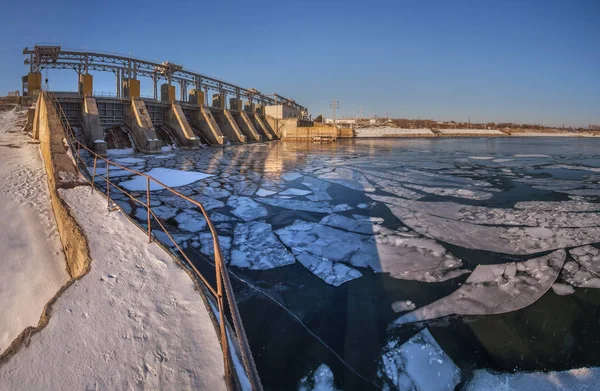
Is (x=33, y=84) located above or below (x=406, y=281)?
above

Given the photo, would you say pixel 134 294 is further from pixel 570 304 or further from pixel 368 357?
pixel 570 304

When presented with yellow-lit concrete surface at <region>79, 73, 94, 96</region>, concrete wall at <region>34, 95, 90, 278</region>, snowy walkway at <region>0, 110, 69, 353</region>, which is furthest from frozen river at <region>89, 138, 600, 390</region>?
yellow-lit concrete surface at <region>79, 73, 94, 96</region>

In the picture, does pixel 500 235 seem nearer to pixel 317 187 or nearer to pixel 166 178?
pixel 317 187

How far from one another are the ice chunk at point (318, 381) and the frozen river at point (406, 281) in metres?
0.01

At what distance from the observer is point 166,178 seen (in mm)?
10828

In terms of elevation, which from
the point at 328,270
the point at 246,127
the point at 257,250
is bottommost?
the point at 328,270

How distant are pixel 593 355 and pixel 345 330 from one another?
7.28 feet

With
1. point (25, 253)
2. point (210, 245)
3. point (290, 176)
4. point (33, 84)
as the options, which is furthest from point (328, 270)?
point (33, 84)

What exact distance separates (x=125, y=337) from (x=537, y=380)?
10.9ft

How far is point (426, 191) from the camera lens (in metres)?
9.52

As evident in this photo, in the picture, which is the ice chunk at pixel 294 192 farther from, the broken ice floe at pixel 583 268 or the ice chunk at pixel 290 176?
the broken ice floe at pixel 583 268

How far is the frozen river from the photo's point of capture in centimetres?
286

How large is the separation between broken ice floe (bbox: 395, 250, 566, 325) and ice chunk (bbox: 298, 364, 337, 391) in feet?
3.41

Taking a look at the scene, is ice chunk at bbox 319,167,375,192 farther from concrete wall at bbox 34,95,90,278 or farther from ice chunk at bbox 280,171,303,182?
concrete wall at bbox 34,95,90,278
